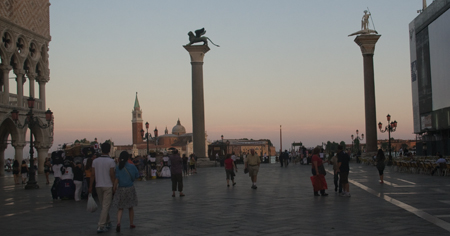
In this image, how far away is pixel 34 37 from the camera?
3353 centimetres

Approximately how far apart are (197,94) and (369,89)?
44.7ft

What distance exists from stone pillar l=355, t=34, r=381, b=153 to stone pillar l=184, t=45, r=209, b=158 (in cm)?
1285

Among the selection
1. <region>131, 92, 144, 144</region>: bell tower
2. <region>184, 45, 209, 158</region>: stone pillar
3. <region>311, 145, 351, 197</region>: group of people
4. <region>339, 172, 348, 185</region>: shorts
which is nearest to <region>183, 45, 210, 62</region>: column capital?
<region>184, 45, 209, 158</region>: stone pillar

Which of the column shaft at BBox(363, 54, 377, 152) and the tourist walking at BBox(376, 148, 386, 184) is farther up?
the column shaft at BBox(363, 54, 377, 152)

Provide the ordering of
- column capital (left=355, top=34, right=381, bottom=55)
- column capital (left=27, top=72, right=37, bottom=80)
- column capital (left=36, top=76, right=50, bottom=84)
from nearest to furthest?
column capital (left=27, top=72, right=37, bottom=80) → column capital (left=36, top=76, right=50, bottom=84) → column capital (left=355, top=34, right=381, bottom=55)

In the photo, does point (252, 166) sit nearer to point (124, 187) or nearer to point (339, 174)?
Result: point (339, 174)

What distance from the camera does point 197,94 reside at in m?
42.1

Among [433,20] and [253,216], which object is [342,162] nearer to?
[253,216]

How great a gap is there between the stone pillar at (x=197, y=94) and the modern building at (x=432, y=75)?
60.8 feet

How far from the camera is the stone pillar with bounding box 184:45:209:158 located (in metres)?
42.2

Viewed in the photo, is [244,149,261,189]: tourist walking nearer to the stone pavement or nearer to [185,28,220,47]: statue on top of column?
the stone pavement

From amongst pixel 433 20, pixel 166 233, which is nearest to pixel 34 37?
pixel 166 233

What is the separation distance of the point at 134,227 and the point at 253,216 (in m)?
2.56

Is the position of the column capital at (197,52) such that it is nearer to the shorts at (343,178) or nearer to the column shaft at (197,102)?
the column shaft at (197,102)
